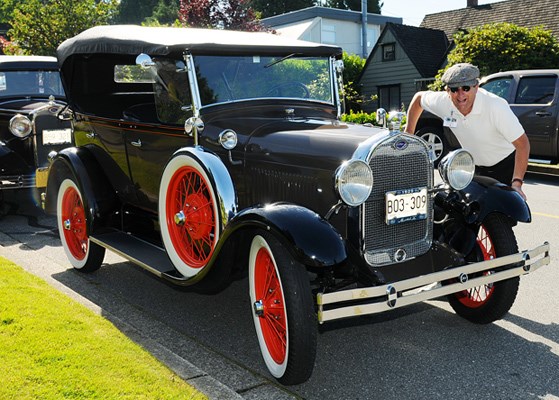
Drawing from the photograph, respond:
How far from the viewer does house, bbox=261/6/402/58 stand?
3459 centimetres

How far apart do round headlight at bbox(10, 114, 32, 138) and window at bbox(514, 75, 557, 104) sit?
8056 mm

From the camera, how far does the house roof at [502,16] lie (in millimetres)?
23594

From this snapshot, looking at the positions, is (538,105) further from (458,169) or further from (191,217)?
(191,217)

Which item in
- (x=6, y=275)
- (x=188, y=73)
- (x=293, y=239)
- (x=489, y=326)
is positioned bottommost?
(x=489, y=326)

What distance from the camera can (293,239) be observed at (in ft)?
10.3

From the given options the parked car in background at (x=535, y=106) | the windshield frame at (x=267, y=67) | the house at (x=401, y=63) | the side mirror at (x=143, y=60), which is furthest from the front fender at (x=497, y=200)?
the house at (x=401, y=63)

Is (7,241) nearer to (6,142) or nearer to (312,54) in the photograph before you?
(6,142)

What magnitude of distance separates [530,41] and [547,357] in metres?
15.3

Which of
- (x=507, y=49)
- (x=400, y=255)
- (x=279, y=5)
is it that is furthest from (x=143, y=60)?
(x=279, y=5)

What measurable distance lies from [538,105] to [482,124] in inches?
264

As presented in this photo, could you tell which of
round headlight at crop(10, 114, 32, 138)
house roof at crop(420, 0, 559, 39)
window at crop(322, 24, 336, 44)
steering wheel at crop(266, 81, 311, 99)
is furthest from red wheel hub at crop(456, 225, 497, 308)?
window at crop(322, 24, 336, 44)

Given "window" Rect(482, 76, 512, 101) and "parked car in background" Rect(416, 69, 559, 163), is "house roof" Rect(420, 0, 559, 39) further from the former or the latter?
"parked car in background" Rect(416, 69, 559, 163)

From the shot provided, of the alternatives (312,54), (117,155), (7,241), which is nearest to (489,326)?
(312,54)

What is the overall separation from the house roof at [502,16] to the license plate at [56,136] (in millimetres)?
20023
